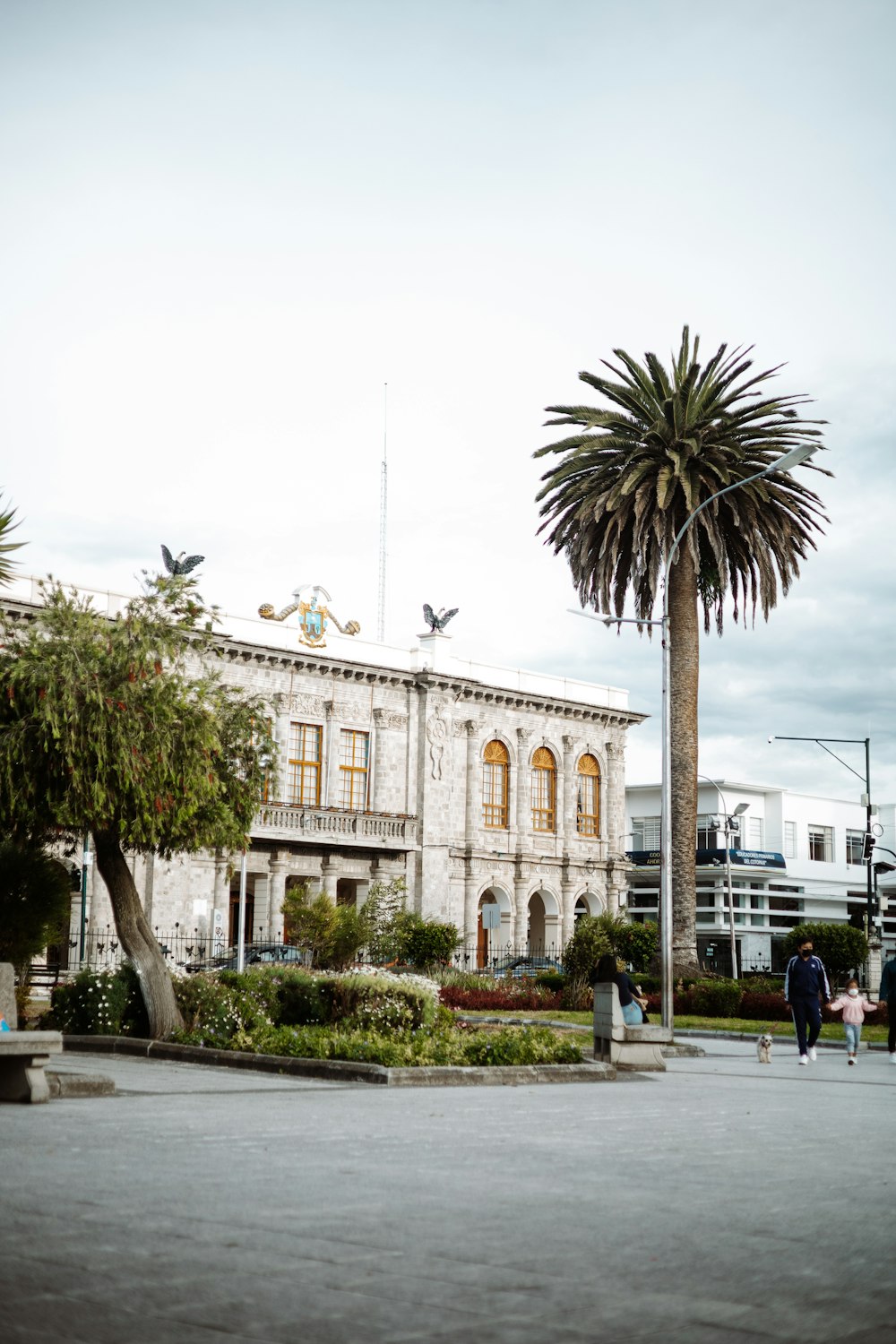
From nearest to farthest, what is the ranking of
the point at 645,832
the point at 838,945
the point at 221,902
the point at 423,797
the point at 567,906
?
1. the point at 838,945
2. the point at 221,902
3. the point at 423,797
4. the point at 567,906
5. the point at 645,832

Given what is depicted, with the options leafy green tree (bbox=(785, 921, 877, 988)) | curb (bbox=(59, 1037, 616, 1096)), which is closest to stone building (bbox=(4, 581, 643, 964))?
leafy green tree (bbox=(785, 921, 877, 988))

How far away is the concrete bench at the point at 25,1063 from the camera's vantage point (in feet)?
36.0

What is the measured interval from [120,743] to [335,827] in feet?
117

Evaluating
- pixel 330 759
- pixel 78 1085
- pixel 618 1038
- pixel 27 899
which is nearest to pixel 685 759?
pixel 618 1038

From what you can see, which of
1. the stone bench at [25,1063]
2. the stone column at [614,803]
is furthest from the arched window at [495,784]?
the stone bench at [25,1063]

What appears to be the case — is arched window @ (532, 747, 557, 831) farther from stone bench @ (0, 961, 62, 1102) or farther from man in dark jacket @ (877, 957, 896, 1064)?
stone bench @ (0, 961, 62, 1102)

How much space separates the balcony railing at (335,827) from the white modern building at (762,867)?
3435 centimetres

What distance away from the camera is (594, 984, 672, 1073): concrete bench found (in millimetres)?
18141

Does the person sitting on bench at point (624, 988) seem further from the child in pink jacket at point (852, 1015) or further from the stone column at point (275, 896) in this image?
the stone column at point (275, 896)

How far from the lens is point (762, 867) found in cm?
8806

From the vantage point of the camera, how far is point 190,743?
17.8 meters

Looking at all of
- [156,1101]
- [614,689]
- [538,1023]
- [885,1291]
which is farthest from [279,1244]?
[614,689]

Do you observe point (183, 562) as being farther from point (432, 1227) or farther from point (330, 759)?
point (432, 1227)

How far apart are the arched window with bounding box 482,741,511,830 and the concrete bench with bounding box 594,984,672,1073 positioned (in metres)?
39.9
